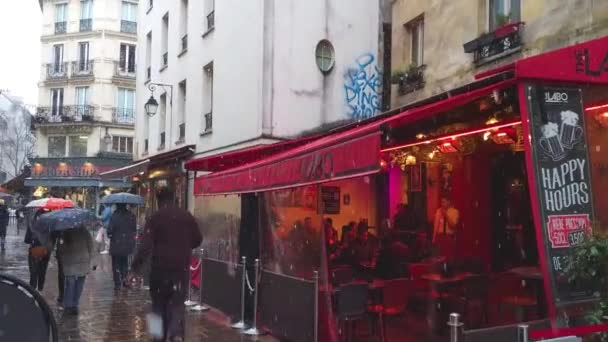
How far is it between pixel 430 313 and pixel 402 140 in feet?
8.21

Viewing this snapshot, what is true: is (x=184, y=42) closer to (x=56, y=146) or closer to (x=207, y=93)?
(x=207, y=93)

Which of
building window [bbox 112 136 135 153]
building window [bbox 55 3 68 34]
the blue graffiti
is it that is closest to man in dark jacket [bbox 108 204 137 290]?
the blue graffiti

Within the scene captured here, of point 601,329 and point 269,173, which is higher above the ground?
point 269,173

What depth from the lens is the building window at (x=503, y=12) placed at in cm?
955

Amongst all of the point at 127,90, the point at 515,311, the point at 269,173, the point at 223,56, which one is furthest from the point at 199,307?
the point at 127,90

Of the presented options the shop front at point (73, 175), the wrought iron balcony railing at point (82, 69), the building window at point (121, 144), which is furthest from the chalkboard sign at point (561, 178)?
the wrought iron balcony railing at point (82, 69)

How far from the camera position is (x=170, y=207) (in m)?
6.53

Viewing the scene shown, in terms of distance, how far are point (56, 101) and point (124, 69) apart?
5249mm

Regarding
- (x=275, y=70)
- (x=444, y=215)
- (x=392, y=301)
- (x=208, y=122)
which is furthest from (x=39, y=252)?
(x=208, y=122)

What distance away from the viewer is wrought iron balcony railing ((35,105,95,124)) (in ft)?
133

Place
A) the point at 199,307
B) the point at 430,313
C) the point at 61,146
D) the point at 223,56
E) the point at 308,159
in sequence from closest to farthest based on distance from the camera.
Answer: the point at 308,159 < the point at 430,313 < the point at 199,307 < the point at 223,56 < the point at 61,146

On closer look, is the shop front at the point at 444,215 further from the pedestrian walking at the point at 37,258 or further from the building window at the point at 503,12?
the pedestrian walking at the point at 37,258

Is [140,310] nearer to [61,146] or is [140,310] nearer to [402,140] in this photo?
[402,140]

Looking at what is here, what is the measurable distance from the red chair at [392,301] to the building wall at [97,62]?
35649mm
